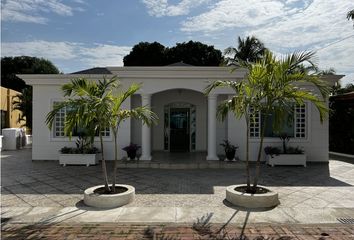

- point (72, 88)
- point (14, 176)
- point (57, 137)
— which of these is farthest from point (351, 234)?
point (57, 137)

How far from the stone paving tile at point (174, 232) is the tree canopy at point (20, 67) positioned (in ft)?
126

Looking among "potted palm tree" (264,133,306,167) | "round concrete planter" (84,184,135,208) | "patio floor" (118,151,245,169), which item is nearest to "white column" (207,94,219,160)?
"patio floor" (118,151,245,169)

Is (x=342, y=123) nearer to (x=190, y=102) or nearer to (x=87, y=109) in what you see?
(x=190, y=102)

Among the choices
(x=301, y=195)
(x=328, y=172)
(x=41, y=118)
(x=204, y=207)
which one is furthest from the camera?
(x=41, y=118)

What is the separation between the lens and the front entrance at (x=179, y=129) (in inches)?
575

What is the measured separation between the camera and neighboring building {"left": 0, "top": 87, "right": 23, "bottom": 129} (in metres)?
24.0

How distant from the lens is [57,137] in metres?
12.6

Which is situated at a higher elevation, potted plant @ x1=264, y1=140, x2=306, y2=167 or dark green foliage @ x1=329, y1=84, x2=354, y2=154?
dark green foliage @ x1=329, y1=84, x2=354, y2=154

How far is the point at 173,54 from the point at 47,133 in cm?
2319

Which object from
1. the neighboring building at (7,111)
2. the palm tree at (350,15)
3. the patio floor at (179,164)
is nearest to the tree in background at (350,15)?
the palm tree at (350,15)

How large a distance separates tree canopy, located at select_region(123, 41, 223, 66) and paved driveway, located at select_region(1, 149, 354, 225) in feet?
75.9

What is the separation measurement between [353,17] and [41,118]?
46.2 ft

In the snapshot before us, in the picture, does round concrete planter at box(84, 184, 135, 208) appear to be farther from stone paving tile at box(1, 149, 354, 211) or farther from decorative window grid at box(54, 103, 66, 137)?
decorative window grid at box(54, 103, 66, 137)

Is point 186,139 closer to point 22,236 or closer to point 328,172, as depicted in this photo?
point 328,172
